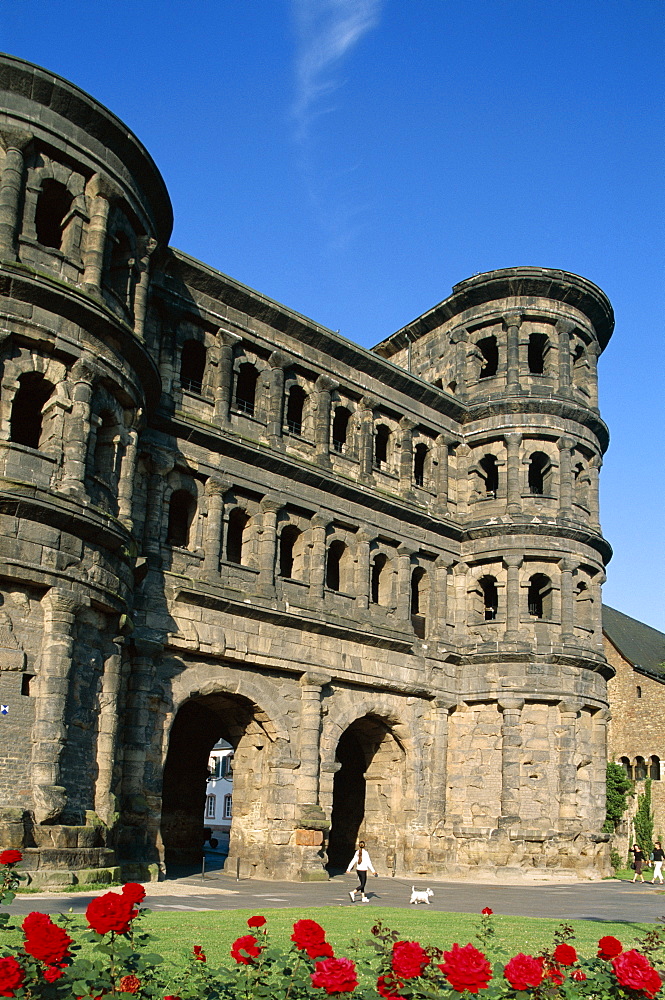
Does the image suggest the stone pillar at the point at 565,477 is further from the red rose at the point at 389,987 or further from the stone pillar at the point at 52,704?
the red rose at the point at 389,987

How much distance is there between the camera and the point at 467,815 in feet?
88.1

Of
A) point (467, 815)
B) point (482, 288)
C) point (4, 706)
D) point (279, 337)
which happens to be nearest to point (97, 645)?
point (4, 706)

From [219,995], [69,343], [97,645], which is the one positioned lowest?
[219,995]

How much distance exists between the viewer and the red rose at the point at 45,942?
5395 millimetres

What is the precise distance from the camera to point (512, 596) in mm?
28281

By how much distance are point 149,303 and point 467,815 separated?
15873 mm

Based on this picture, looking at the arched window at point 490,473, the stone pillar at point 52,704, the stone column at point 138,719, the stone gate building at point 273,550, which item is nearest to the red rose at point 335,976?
the stone gate building at point 273,550

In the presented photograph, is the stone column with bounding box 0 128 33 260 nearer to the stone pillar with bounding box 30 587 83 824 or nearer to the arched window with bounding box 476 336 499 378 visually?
the stone pillar with bounding box 30 587 83 824

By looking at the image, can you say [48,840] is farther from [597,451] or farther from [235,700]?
[597,451]

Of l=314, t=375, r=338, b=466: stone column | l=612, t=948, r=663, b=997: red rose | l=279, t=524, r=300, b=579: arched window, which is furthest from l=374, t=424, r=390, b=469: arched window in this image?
l=612, t=948, r=663, b=997: red rose

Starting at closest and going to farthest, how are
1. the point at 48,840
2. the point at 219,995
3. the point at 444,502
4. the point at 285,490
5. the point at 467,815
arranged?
the point at 219,995
the point at 48,840
the point at 285,490
the point at 467,815
the point at 444,502

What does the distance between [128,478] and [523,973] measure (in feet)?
49.9

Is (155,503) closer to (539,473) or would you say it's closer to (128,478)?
(128,478)

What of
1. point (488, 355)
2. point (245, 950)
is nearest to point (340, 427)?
point (488, 355)
